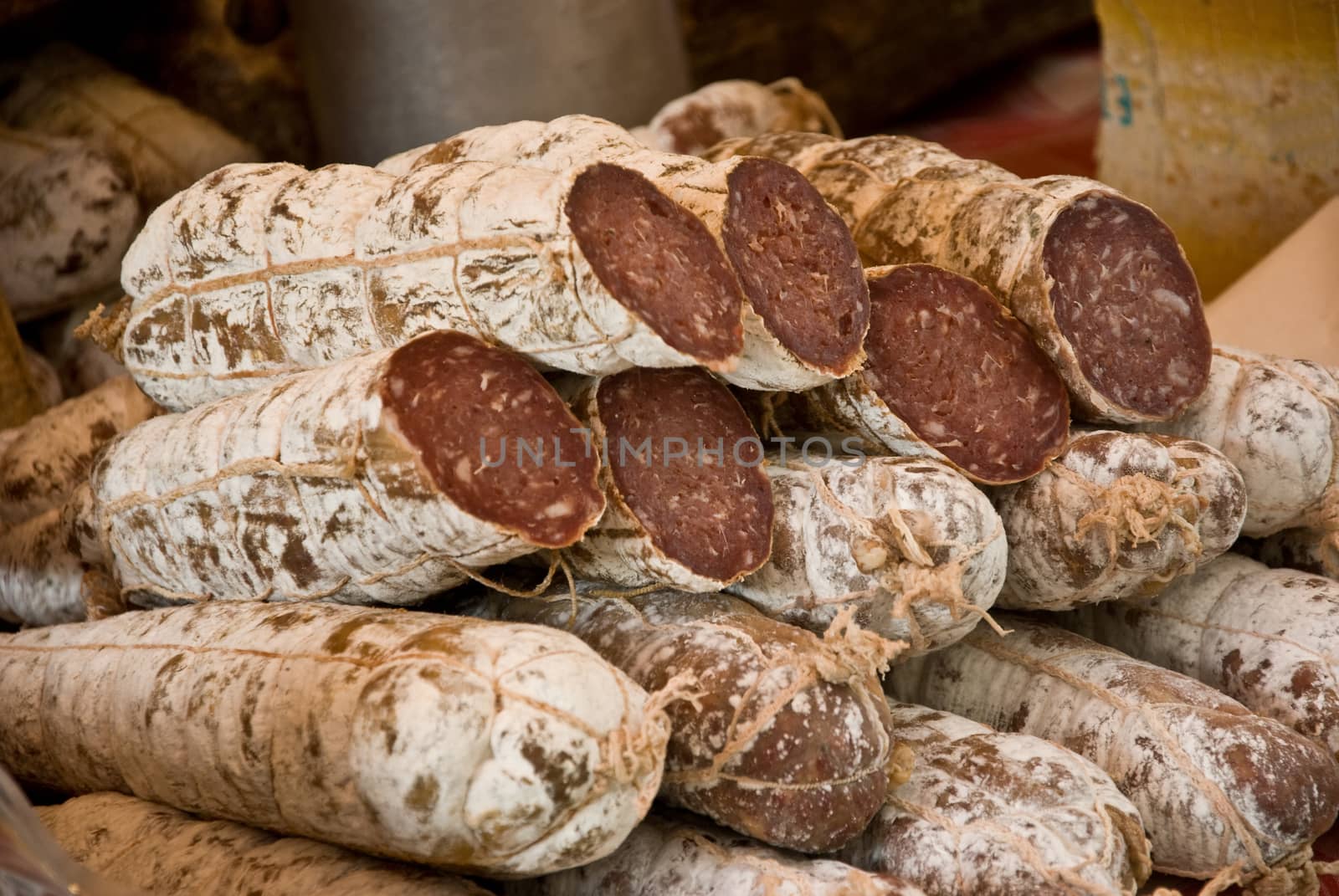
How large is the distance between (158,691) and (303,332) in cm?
73

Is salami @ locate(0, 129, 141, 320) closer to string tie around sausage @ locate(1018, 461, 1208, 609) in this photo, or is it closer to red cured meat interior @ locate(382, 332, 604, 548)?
red cured meat interior @ locate(382, 332, 604, 548)

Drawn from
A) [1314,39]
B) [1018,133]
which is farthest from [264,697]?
[1018,133]

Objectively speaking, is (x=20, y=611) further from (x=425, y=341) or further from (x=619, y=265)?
(x=619, y=265)

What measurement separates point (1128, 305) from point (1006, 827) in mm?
1127

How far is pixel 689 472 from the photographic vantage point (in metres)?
2.34

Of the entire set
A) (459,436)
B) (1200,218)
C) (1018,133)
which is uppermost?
(459,436)

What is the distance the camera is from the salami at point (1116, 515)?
2453 millimetres

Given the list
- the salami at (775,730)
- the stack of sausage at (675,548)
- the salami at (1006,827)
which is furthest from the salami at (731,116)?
the salami at (1006,827)

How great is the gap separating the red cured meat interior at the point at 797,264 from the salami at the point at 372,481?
41 centimetres

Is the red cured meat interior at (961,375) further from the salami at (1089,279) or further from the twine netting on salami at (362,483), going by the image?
the twine netting on salami at (362,483)

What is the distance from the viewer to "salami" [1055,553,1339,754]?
2.56m

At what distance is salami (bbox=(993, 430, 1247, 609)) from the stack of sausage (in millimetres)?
10

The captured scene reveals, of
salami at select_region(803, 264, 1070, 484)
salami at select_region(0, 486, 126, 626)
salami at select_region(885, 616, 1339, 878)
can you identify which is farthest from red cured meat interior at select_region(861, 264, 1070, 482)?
salami at select_region(0, 486, 126, 626)

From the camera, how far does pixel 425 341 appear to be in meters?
2.18
